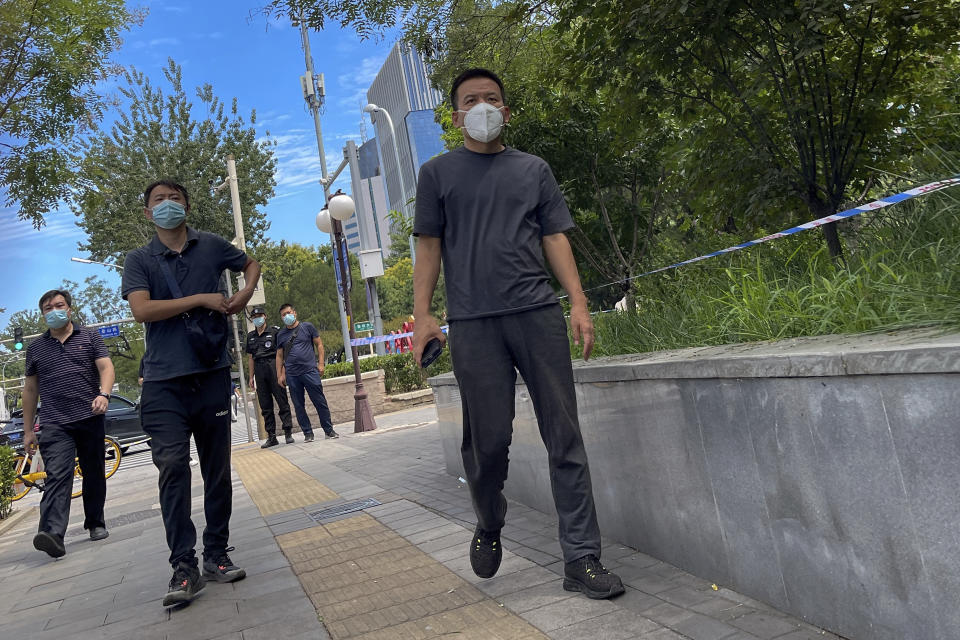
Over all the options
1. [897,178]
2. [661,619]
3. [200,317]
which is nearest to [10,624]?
[200,317]

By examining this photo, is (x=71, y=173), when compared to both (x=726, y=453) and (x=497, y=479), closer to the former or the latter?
(x=497, y=479)

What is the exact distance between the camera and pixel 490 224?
3660 millimetres

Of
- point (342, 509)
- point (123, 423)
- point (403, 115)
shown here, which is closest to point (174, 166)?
point (123, 423)

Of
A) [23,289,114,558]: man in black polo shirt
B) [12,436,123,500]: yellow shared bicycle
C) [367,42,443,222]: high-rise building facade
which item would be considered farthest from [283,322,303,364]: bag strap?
[367,42,443,222]: high-rise building facade

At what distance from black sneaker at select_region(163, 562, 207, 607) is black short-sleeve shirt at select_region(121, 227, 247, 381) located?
993 mm

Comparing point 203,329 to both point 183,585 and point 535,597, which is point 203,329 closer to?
point 183,585

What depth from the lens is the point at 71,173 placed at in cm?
1018

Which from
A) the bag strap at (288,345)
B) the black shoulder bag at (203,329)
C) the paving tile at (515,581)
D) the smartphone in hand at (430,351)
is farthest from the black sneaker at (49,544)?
the bag strap at (288,345)

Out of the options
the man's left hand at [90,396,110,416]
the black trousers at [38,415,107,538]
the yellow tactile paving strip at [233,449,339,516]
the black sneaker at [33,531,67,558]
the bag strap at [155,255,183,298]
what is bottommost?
the yellow tactile paving strip at [233,449,339,516]

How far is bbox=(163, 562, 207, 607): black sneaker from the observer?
424cm

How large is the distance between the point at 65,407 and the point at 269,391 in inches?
270

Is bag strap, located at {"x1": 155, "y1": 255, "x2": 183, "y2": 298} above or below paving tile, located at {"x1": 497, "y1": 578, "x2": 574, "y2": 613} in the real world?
above

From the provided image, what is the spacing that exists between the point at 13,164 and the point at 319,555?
7.23 meters

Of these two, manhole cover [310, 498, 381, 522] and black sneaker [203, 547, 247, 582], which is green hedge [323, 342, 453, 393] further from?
black sneaker [203, 547, 247, 582]
